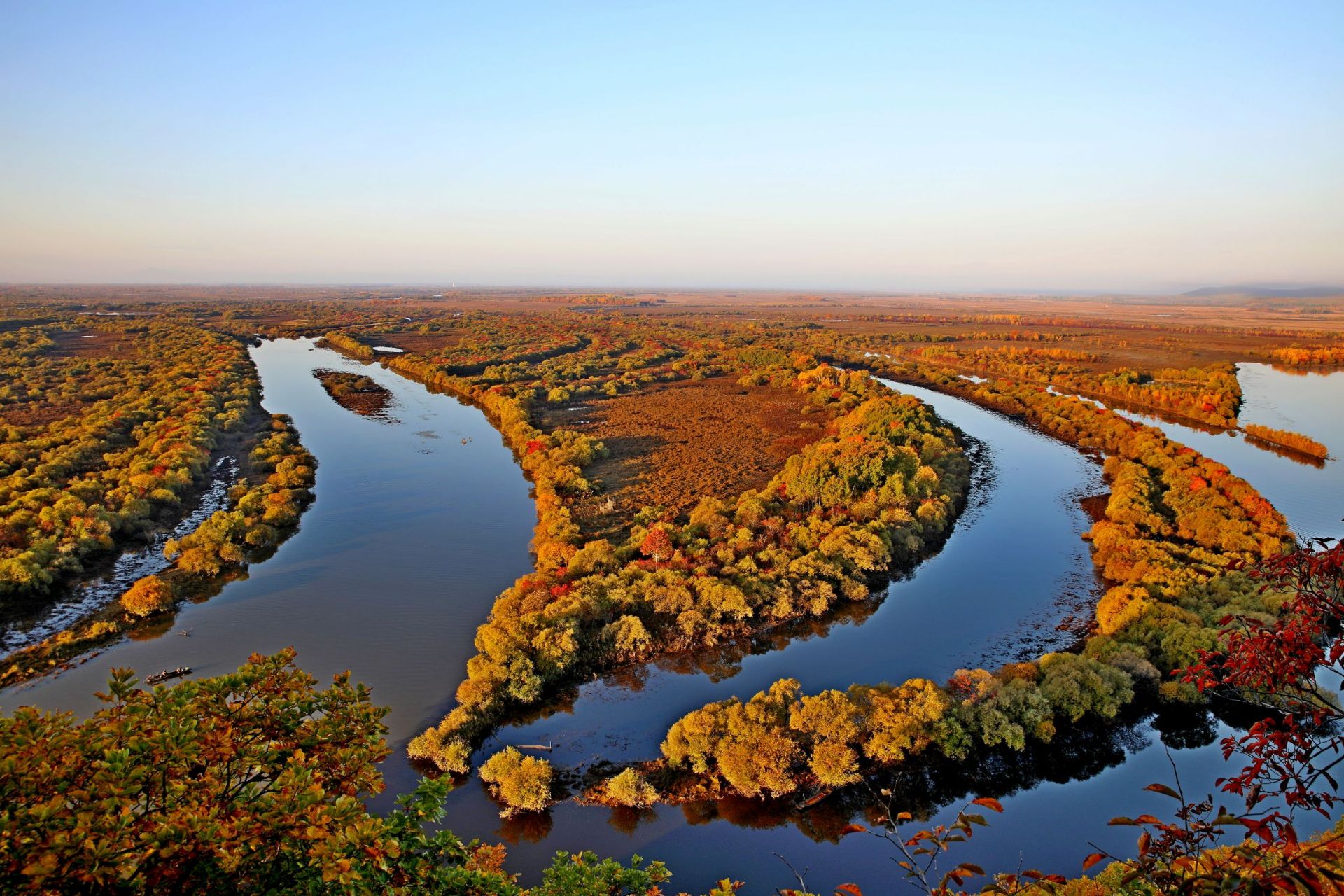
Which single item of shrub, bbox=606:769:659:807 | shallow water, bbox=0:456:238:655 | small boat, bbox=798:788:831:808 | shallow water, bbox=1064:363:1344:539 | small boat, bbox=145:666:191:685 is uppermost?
shallow water, bbox=1064:363:1344:539

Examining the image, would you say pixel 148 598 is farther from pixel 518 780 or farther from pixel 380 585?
pixel 518 780

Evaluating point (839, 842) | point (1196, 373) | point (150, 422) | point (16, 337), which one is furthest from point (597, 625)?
point (16, 337)

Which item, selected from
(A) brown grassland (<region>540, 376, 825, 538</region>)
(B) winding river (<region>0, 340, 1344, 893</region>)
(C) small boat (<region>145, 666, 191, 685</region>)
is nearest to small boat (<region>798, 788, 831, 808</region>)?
(B) winding river (<region>0, 340, 1344, 893</region>)

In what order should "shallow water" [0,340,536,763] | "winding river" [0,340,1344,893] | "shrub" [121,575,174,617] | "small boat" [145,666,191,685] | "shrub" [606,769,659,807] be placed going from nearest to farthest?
1. "winding river" [0,340,1344,893]
2. "shrub" [606,769,659,807]
3. "small boat" [145,666,191,685]
4. "shallow water" [0,340,536,763]
5. "shrub" [121,575,174,617]

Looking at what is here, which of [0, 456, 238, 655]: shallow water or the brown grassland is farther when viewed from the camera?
the brown grassland

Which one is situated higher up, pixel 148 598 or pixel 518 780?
pixel 148 598

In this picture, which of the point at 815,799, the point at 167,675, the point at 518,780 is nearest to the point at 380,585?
the point at 167,675

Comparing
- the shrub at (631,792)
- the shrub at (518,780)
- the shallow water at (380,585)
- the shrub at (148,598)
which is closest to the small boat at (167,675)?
the shallow water at (380,585)

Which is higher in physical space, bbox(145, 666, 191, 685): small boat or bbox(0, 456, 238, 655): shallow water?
bbox(0, 456, 238, 655): shallow water

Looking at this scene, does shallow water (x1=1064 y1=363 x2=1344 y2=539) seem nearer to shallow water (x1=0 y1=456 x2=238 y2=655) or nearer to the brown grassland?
the brown grassland
